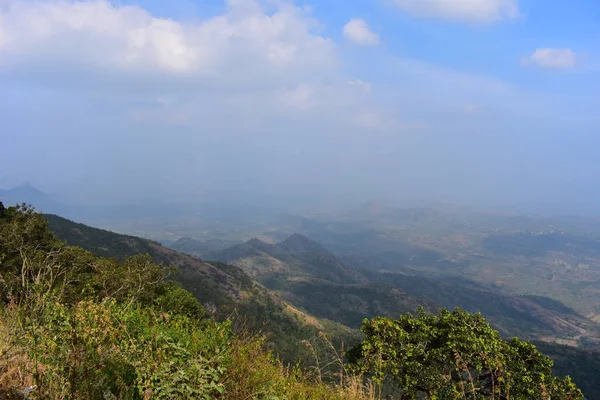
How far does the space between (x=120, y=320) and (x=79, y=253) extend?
867 inches

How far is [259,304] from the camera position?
289 feet

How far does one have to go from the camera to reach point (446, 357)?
1398 cm

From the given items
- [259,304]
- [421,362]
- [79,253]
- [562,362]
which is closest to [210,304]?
[259,304]

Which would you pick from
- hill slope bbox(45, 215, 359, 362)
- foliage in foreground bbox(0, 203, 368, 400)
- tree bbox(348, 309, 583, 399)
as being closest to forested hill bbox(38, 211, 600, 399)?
hill slope bbox(45, 215, 359, 362)

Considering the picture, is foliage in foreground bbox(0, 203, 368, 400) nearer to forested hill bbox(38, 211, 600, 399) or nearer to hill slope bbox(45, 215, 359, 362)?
forested hill bbox(38, 211, 600, 399)

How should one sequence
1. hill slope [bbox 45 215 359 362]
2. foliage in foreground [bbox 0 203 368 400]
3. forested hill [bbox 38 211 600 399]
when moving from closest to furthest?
foliage in foreground [bbox 0 203 368 400]
forested hill [bbox 38 211 600 399]
hill slope [bbox 45 215 359 362]

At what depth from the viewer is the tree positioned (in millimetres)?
12930

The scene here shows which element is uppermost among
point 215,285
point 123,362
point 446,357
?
point 123,362

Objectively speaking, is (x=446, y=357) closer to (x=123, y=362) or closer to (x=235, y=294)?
A: (x=123, y=362)

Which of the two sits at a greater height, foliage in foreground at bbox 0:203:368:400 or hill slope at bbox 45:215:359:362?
foliage in foreground at bbox 0:203:368:400

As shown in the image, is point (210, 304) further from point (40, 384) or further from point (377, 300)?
point (377, 300)

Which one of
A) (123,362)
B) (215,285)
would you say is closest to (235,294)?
(215,285)

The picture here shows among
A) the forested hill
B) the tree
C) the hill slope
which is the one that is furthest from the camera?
the hill slope

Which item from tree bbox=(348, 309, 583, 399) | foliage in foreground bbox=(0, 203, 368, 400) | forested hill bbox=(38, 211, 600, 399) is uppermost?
foliage in foreground bbox=(0, 203, 368, 400)
